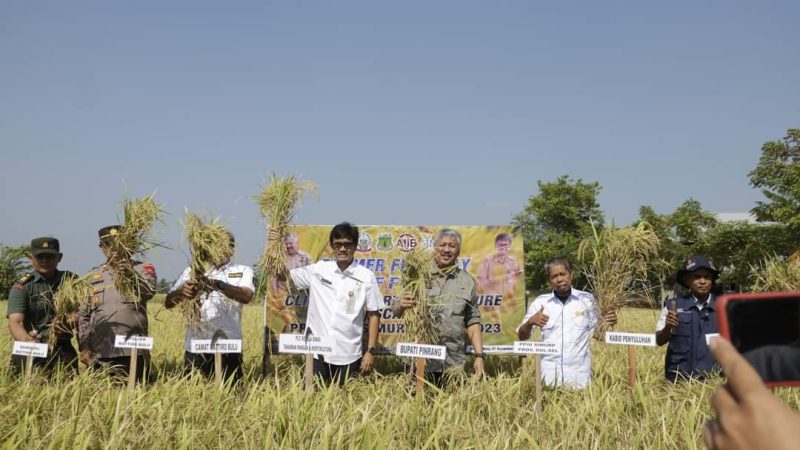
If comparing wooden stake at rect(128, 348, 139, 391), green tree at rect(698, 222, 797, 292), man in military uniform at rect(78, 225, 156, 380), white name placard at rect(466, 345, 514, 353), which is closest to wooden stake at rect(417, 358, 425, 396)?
white name placard at rect(466, 345, 514, 353)

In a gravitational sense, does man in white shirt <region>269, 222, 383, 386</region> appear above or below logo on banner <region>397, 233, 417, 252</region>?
below

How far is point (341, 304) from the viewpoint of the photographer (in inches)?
236

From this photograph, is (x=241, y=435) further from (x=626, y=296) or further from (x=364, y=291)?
(x=626, y=296)

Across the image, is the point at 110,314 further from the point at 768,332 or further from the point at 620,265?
the point at 768,332

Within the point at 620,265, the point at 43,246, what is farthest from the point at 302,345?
the point at 620,265

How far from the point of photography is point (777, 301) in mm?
986

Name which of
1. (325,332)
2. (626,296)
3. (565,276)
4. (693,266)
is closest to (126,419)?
(325,332)

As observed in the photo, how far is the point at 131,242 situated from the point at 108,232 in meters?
0.28

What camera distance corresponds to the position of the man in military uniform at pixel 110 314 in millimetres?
5871

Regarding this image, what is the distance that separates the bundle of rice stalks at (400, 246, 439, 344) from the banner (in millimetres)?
1625

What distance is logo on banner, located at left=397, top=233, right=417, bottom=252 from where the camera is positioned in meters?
7.55

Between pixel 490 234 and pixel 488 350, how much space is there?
145cm

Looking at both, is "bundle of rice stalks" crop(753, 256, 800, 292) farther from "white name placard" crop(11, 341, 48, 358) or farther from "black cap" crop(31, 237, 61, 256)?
"black cap" crop(31, 237, 61, 256)

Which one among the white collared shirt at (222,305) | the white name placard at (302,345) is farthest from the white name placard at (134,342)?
the white name placard at (302,345)
